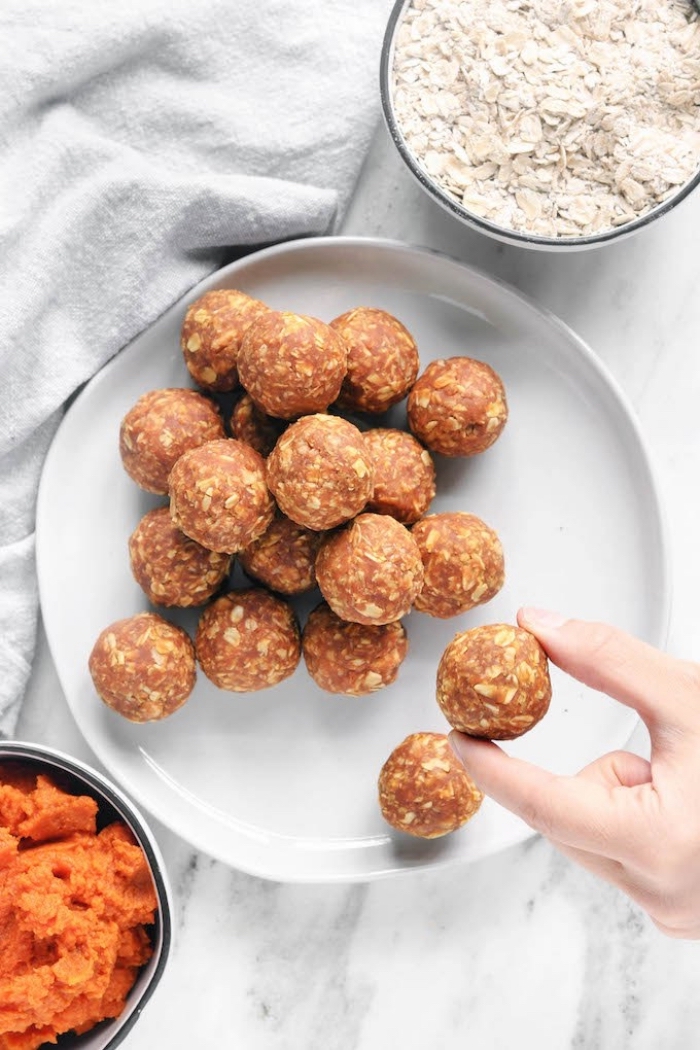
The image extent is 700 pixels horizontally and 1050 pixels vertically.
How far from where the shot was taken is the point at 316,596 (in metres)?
1.81

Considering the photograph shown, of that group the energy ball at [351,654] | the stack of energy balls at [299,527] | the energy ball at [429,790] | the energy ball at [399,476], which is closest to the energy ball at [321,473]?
the stack of energy balls at [299,527]

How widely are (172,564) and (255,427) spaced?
10.4 inches

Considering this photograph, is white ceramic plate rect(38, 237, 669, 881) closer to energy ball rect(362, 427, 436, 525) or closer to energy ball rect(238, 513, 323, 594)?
energy ball rect(362, 427, 436, 525)

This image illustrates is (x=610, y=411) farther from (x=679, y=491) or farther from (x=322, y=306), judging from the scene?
(x=322, y=306)

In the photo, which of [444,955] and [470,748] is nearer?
[470,748]

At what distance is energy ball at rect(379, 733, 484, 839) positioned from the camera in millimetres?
1667

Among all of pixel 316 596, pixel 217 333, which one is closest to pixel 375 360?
pixel 217 333

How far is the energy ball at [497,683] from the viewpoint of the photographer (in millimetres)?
1435

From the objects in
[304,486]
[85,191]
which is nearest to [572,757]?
[304,486]

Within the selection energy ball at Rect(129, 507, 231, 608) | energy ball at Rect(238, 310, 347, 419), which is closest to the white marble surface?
energy ball at Rect(129, 507, 231, 608)

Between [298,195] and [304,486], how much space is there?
1.90 ft

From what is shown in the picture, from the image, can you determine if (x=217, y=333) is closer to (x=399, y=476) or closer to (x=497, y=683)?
(x=399, y=476)

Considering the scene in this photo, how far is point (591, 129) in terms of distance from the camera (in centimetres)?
164

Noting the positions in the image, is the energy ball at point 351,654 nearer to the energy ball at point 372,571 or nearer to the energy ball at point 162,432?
the energy ball at point 372,571
